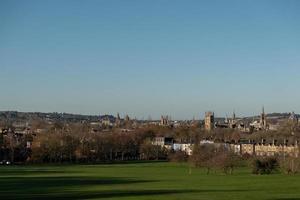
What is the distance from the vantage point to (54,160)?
12131 cm

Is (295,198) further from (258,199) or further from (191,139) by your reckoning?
(191,139)

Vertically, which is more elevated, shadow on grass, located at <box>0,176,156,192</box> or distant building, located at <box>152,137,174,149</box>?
distant building, located at <box>152,137,174,149</box>

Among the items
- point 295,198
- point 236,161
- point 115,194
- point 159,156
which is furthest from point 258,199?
point 159,156

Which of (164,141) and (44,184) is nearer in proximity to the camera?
(44,184)

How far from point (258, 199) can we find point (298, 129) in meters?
138

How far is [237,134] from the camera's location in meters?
175

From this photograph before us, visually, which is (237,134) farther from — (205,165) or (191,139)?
(205,165)

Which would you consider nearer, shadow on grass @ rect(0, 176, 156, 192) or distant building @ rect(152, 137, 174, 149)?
shadow on grass @ rect(0, 176, 156, 192)

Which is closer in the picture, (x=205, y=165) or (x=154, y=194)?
(x=154, y=194)

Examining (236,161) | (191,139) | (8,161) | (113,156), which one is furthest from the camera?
(191,139)

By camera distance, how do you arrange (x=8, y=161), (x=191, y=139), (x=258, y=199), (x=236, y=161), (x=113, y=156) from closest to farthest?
(x=258, y=199), (x=236, y=161), (x=8, y=161), (x=113, y=156), (x=191, y=139)

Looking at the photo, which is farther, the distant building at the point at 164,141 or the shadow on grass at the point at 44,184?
the distant building at the point at 164,141

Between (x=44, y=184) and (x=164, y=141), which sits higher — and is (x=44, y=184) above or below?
below

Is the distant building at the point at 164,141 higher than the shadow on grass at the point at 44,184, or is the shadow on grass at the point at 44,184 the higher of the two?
the distant building at the point at 164,141
